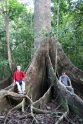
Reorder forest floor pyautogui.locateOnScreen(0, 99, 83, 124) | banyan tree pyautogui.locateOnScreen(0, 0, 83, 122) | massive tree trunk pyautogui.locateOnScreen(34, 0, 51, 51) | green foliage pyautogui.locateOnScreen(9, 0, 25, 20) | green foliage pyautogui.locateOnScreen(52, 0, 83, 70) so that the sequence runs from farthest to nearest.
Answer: green foliage pyautogui.locateOnScreen(9, 0, 25, 20)
green foliage pyautogui.locateOnScreen(52, 0, 83, 70)
massive tree trunk pyautogui.locateOnScreen(34, 0, 51, 51)
banyan tree pyautogui.locateOnScreen(0, 0, 83, 122)
forest floor pyautogui.locateOnScreen(0, 99, 83, 124)

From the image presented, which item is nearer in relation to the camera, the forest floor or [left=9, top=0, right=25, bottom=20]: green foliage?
the forest floor

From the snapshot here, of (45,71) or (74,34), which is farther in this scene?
(74,34)

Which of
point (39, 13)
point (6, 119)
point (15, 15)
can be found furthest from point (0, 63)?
point (6, 119)

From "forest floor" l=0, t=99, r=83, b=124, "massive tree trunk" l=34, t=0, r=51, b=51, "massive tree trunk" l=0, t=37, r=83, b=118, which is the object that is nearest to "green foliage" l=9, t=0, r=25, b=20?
"massive tree trunk" l=34, t=0, r=51, b=51

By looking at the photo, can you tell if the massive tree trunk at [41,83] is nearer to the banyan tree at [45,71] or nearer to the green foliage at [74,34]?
the banyan tree at [45,71]

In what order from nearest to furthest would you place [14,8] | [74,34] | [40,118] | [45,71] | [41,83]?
[40,118] → [41,83] → [45,71] → [74,34] → [14,8]

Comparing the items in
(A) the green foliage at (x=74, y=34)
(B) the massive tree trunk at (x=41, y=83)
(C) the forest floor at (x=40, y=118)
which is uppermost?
(A) the green foliage at (x=74, y=34)

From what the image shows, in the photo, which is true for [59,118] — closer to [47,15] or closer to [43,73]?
[43,73]

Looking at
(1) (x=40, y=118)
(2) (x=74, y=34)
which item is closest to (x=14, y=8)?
(2) (x=74, y=34)

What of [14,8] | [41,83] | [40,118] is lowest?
[40,118]

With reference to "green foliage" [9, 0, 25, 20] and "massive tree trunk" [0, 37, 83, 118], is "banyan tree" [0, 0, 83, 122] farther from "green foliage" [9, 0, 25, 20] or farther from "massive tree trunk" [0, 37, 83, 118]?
"green foliage" [9, 0, 25, 20]

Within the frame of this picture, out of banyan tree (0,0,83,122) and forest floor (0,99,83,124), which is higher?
banyan tree (0,0,83,122)

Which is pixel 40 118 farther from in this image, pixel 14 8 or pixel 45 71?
pixel 14 8

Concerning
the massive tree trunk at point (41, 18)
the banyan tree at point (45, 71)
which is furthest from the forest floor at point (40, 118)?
the massive tree trunk at point (41, 18)
